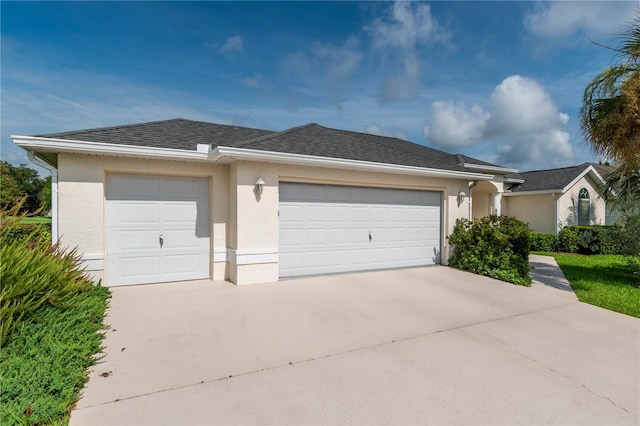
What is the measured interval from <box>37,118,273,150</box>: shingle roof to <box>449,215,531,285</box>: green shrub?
302 inches

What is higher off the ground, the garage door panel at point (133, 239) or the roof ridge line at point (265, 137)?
the roof ridge line at point (265, 137)

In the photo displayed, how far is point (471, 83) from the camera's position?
11.3 m

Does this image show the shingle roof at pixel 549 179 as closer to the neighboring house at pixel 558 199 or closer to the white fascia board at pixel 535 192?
the neighboring house at pixel 558 199

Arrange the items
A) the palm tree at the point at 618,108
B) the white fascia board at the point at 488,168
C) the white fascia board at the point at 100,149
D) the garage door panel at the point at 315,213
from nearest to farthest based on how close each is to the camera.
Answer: the white fascia board at the point at 100,149 → the palm tree at the point at 618,108 → the garage door panel at the point at 315,213 → the white fascia board at the point at 488,168

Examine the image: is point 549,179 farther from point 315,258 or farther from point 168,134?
point 168,134

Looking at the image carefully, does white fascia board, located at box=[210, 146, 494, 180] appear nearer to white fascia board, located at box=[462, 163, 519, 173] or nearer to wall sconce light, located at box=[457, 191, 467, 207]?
wall sconce light, located at box=[457, 191, 467, 207]

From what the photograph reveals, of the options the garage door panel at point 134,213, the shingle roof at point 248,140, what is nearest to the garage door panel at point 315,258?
the shingle roof at point 248,140

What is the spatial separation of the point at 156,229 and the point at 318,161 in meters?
4.32

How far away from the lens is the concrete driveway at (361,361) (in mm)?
2645

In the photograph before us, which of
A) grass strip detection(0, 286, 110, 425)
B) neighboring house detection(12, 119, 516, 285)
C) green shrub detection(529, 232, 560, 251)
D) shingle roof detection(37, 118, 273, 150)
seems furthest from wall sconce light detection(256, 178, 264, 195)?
green shrub detection(529, 232, 560, 251)

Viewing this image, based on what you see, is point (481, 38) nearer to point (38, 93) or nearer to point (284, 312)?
point (284, 312)

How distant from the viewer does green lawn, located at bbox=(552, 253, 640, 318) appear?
601 centimetres

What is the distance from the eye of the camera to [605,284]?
7660 millimetres

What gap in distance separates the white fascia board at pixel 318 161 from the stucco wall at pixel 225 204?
0.31 m
